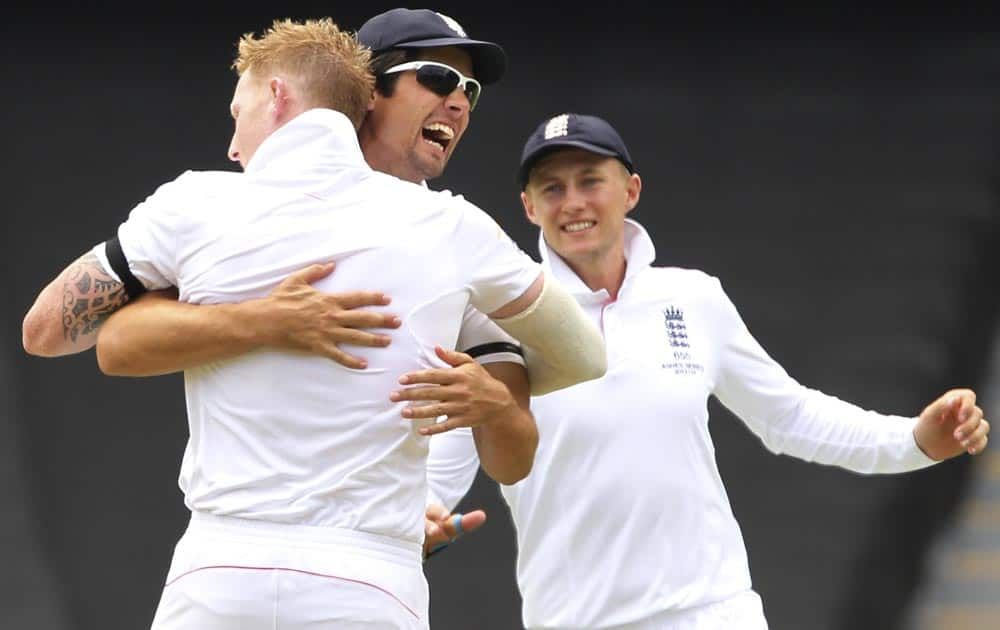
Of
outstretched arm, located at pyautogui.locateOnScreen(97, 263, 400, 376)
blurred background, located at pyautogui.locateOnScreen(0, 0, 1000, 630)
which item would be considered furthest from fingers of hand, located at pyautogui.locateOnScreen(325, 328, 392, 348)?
blurred background, located at pyautogui.locateOnScreen(0, 0, 1000, 630)

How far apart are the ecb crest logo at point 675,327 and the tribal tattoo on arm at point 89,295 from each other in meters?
1.41

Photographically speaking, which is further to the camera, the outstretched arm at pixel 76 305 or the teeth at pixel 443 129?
the teeth at pixel 443 129

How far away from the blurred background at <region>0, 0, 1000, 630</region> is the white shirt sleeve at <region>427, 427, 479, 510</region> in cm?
186

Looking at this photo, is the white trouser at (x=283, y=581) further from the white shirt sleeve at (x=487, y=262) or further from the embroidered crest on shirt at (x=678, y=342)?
the embroidered crest on shirt at (x=678, y=342)

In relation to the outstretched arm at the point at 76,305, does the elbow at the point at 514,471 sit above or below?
below

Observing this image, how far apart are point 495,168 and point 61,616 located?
7.03 ft

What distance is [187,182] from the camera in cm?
221

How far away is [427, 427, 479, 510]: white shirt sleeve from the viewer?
3223mm

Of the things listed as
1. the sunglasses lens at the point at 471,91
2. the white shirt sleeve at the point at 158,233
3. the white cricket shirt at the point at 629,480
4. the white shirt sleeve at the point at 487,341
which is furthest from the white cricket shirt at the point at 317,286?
the white cricket shirt at the point at 629,480

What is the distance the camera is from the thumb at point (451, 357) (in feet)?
7.23

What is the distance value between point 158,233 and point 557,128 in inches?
55.5

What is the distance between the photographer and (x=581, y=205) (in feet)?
11.0

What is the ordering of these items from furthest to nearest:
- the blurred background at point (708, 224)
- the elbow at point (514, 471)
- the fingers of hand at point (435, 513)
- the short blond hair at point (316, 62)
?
the blurred background at point (708, 224) → the fingers of hand at point (435, 513) → the elbow at point (514, 471) → the short blond hair at point (316, 62)

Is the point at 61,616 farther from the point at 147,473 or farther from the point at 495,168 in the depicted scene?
the point at 495,168
